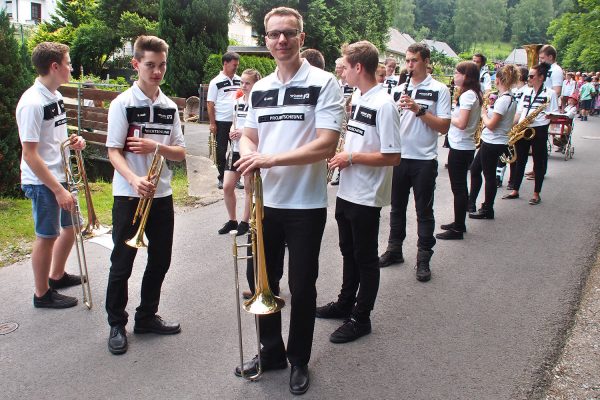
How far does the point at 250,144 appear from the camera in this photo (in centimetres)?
342

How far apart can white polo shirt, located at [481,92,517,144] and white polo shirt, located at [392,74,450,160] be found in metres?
2.03

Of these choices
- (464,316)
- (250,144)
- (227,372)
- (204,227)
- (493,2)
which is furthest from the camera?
(493,2)

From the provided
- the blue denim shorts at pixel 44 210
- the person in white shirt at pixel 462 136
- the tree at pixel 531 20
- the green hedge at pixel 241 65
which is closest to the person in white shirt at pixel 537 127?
the person in white shirt at pixel 462 136

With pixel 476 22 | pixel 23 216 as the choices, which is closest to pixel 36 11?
pixel 23 216

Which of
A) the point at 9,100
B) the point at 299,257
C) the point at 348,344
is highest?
the point at 9,100

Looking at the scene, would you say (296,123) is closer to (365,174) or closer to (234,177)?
(365,174)

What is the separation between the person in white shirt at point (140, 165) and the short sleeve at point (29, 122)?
73 centimetres

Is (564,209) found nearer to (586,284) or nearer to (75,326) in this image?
(586,284)

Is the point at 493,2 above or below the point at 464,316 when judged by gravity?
above

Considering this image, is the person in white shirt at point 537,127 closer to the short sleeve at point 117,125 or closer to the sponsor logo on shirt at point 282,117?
the sponsor logo on shirt at point 282,117

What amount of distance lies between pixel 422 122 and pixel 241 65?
59.3ft

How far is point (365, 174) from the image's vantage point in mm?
4098

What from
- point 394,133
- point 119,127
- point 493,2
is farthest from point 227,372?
point 493,2

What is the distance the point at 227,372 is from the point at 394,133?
6.83 ft
